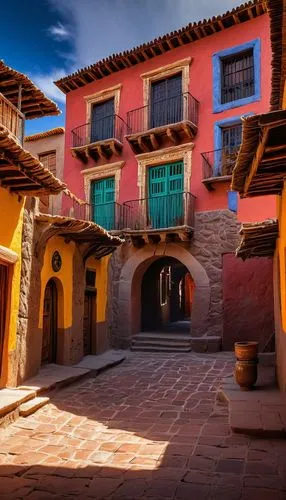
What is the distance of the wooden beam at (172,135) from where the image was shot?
→ 48.3 ft

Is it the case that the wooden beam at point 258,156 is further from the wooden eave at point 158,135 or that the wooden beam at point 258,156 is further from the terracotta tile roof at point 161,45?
the terracotta tile roof at point 161,45

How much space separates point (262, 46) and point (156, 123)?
183 inches

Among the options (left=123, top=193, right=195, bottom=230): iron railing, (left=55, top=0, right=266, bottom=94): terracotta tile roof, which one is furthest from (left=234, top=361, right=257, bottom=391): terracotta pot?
(left=55, top=0, right=266, bottom=94): terracotta tile roof

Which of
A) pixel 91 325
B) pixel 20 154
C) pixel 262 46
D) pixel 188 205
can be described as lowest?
pixel 91 325

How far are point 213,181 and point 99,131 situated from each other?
6.20 m

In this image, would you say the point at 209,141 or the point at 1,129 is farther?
the point at 209,141

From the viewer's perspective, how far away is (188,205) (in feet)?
47.2

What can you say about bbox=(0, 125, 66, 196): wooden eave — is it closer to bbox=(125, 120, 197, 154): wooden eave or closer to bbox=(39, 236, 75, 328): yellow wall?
bbox=(39, 236, 75, 328): yellow wall

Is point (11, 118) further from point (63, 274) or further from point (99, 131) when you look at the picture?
point (99, 131)

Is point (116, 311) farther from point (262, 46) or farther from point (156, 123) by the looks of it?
point (262, 46)

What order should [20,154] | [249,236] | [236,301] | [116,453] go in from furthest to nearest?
[236,301] → [249,236] → [20,154] → [116,453]

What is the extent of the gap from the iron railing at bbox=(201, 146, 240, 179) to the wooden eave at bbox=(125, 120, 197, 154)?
1.14 metres

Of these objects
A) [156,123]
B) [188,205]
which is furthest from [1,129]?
[156,123]

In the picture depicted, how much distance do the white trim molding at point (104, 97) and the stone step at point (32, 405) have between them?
42.5 ft
